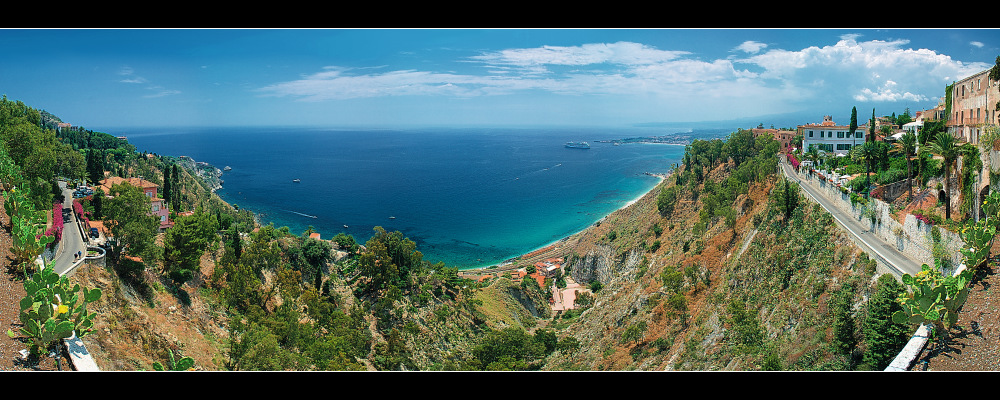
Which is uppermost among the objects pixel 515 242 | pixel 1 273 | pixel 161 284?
pixel 1 273

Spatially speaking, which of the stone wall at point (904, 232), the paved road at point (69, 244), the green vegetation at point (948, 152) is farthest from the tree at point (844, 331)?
the paved road at point (69, 244)

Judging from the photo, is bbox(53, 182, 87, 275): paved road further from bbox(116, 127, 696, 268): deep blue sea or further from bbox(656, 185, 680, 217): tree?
bbox(656, 185, 680, 217): tree

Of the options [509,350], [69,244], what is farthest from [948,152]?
[69,244]

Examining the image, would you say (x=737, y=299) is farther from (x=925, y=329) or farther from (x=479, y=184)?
(x=479, y=184)

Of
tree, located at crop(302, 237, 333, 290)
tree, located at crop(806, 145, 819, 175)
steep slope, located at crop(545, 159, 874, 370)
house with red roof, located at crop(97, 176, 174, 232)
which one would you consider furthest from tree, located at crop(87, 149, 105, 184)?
tree, located at crop(806, 145, 819, 175)

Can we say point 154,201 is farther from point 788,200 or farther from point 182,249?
point 788,200

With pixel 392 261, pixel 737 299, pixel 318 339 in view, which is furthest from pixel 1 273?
pixel 737 299
